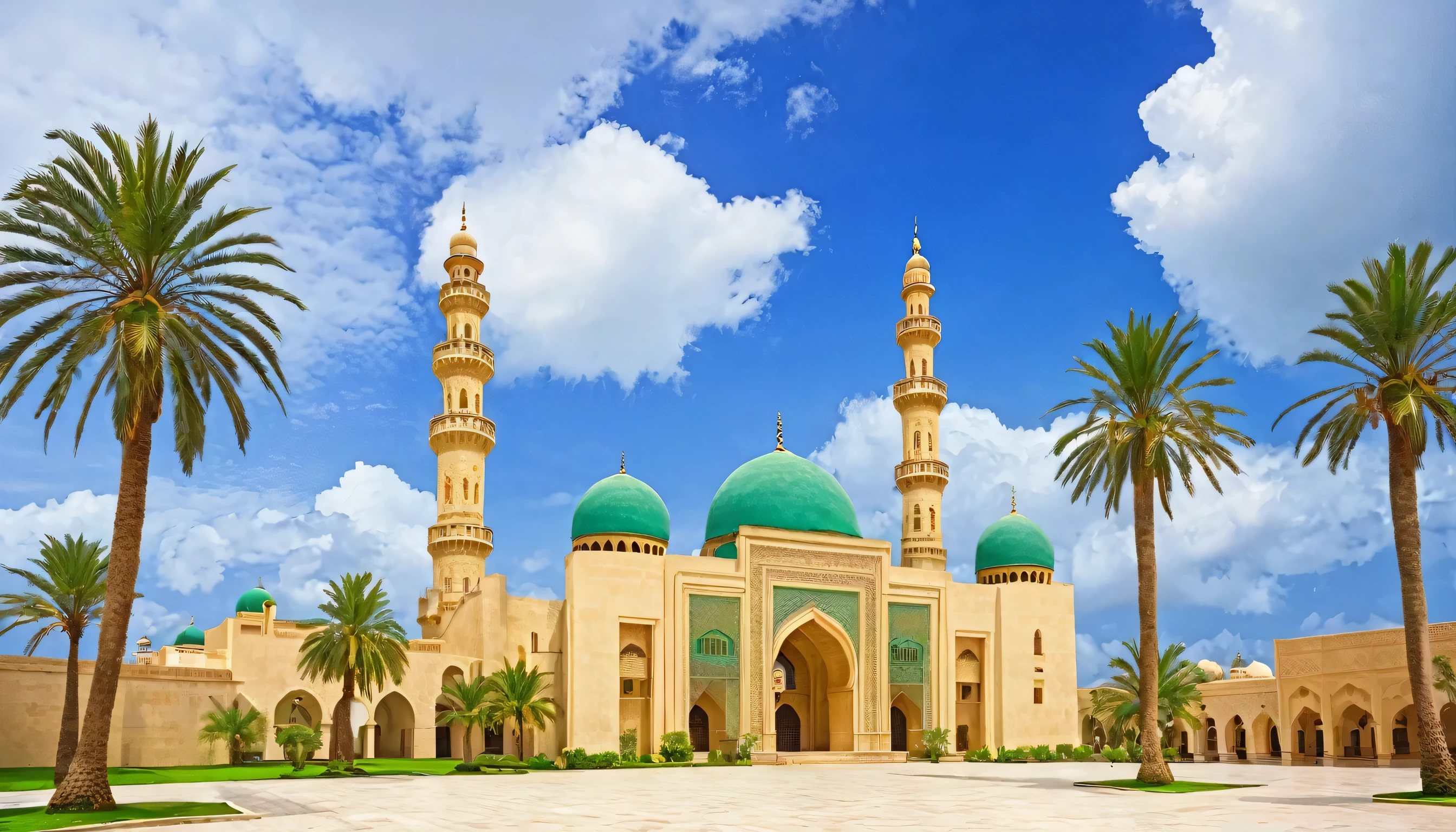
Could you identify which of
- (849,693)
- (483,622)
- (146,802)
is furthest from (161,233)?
(849,693)

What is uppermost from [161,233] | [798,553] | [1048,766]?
[161,233]

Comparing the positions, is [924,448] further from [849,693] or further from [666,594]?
[666,594]

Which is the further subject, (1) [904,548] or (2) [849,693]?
(1) [904,548]

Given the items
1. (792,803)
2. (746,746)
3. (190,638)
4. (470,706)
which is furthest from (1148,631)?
(190,638)

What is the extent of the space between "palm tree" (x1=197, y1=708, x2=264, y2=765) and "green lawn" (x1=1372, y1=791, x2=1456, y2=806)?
27764 mm

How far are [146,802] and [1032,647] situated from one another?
→ 108 ft

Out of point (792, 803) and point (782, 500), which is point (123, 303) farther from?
point (782, 500)

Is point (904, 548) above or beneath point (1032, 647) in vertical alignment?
above

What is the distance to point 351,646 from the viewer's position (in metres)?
29.6

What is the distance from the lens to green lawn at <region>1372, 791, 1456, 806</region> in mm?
18672

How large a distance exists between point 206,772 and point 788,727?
20.5 m

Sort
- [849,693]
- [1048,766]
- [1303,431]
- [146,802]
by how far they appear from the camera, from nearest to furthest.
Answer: [146,802]
[1303,431]
[1048,766]
[849,693]

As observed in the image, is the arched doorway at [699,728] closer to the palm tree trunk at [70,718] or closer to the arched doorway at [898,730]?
the arched doorway at [898,730]

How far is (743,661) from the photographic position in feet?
122
